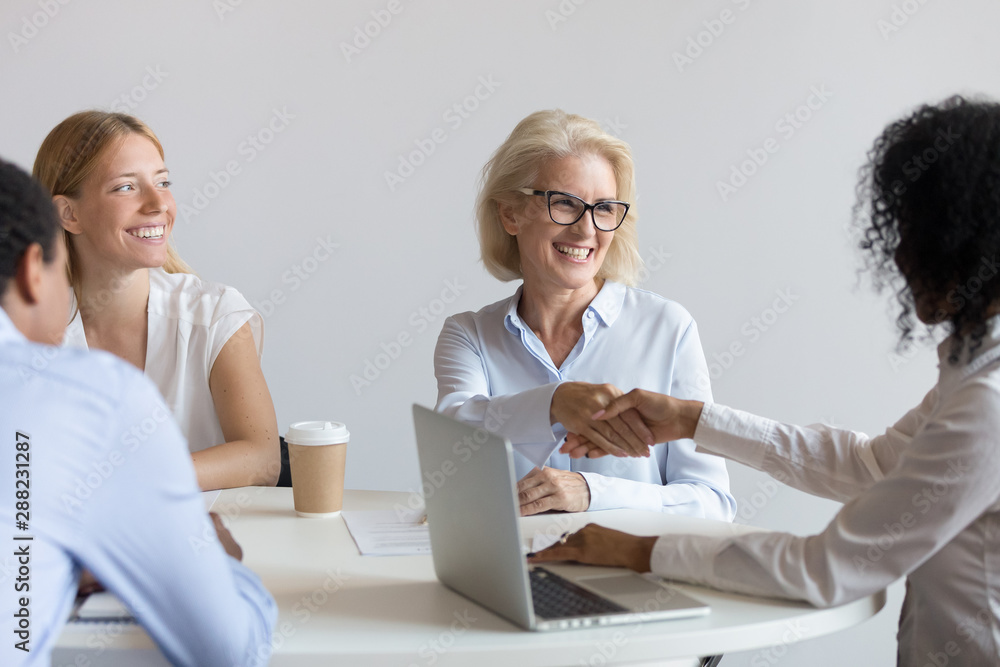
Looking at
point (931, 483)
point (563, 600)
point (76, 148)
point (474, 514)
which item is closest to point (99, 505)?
point (474, 514)

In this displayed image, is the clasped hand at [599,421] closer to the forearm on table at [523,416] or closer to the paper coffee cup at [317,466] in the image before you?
the forearm on table at [523,416]

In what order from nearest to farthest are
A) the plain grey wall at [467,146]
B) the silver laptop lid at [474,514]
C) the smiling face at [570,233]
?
the silver laptop lid at [474,514]
the smiling face at [570,233]
the plain grey wall at [467,146]

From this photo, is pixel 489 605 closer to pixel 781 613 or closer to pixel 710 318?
pixel 781 613

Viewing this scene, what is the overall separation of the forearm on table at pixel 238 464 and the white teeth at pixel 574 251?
85 cm

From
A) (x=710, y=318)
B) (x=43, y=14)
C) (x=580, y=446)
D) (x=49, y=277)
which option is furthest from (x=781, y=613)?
(x=43, y=14)

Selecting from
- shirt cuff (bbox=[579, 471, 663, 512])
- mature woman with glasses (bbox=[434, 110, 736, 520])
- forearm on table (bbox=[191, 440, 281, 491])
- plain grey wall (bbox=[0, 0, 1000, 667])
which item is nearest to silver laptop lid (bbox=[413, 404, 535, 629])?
shirt cuff (bbox=[579, 471, 663, 512])

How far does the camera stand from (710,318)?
3.05 meters

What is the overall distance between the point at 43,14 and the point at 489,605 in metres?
2.65

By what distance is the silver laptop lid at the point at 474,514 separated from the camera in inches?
40.8

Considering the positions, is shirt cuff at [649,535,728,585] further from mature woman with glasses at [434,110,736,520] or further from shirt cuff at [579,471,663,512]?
mature woman with glasses at [434,110,736,520]

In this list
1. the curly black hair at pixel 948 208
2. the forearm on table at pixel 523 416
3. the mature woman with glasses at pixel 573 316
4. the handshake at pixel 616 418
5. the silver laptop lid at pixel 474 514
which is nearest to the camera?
the silver laptop lid at pixel 474 514

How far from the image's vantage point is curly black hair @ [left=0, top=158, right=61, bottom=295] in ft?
2.87

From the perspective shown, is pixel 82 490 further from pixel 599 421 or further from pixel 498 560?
pixel 599 421

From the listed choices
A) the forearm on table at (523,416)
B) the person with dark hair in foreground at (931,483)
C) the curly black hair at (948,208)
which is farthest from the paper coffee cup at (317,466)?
the curly black hair at (948,208)
